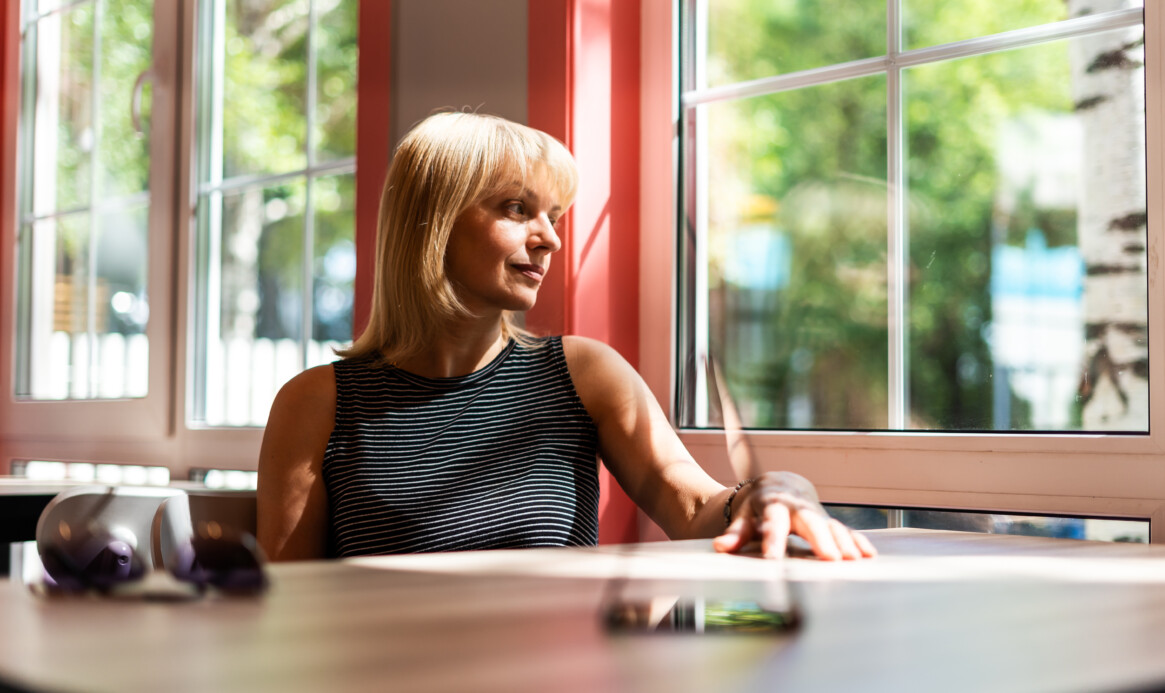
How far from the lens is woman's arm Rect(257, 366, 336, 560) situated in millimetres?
1586

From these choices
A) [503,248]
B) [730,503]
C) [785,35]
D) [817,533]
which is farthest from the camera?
[785,35]

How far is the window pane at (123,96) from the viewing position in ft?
10.6

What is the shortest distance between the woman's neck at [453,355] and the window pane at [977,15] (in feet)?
2.79

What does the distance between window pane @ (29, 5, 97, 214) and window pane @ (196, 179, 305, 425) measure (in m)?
0.74

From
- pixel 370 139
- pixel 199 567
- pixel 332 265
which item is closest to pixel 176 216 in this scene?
pixel 332 265

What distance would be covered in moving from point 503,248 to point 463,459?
327 mm

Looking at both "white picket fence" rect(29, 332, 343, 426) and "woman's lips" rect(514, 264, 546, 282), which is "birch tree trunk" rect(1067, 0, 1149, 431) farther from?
"white picket fence" rect(29, 332, 343, 426)

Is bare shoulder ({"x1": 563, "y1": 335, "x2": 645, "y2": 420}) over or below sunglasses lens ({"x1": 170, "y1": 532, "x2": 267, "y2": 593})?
over

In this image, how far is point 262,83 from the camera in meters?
2.98

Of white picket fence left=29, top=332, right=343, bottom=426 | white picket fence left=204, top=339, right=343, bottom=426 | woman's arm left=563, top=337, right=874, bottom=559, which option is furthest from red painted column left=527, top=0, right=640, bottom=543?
white picket fence left=204, top=339, right=343, bottom=426

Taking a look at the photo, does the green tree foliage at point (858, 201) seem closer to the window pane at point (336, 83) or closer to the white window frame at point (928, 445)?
the white window frame at point (928, 445)

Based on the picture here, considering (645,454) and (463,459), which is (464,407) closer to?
(463,459)

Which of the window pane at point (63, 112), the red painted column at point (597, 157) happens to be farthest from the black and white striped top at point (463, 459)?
the window pane at point (63, 112)

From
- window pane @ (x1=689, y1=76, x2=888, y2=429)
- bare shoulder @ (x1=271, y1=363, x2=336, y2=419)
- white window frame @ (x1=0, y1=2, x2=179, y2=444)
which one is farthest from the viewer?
white window frame @ (x1=0, y1=2, x2=179, y2=444)
